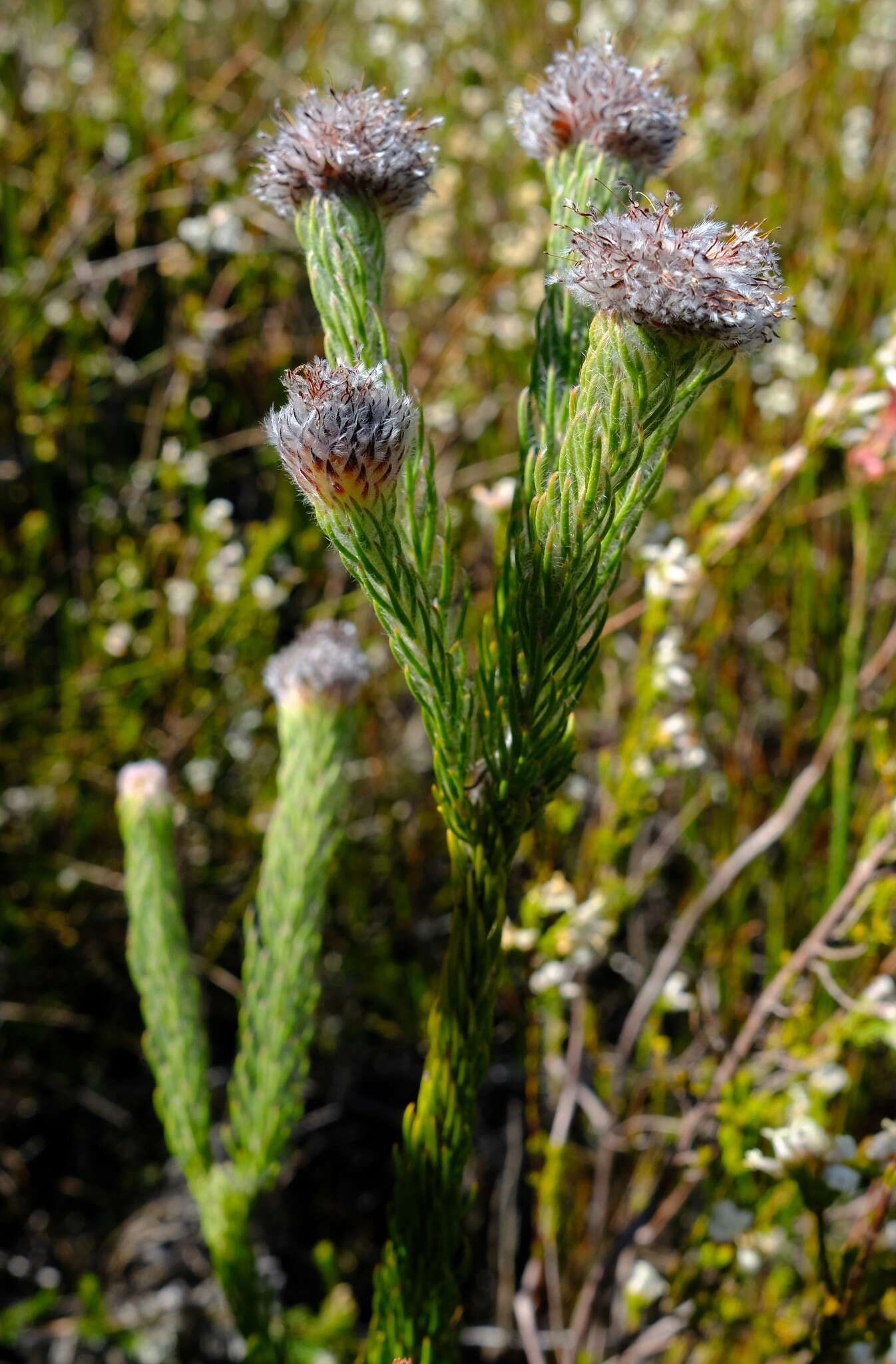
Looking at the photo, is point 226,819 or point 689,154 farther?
point 689,154

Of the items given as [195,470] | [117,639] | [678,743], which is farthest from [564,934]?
[195,470]

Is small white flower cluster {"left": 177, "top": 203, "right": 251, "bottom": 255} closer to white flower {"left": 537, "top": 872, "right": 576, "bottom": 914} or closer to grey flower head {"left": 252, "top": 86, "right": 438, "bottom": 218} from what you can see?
grey flower head {"left": 252, "top": 86, "right": 438, "bottom": 218}

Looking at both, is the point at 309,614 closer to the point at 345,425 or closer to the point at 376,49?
the point at 345,425

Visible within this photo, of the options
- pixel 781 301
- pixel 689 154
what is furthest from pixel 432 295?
pixel 781 301

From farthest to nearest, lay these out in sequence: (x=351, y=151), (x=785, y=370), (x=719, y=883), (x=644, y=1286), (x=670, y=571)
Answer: (x=785, y=370), (x=719, y=883), (x=670, y=571), (x=644, y=1286), (x=351, y=151)

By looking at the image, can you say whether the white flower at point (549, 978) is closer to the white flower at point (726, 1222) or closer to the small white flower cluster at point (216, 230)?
the white flower at point (726, 1222)

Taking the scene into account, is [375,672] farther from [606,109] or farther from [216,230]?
[606,109]
